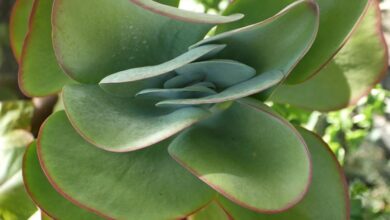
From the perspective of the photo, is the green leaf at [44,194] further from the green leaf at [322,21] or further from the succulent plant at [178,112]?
the green leaf at [322,21]

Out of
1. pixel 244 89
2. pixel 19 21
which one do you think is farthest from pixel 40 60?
pixel 244 89

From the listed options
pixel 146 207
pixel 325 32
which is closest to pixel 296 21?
pixel 325 32

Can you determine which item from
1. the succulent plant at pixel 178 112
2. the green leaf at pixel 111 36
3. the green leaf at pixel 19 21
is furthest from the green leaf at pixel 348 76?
the green leaf at pixel 19 21

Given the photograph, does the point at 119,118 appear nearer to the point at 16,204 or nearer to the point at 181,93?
the point at 181,93

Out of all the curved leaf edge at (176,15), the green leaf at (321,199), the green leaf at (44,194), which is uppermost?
the curved leaf edge at (176,15)

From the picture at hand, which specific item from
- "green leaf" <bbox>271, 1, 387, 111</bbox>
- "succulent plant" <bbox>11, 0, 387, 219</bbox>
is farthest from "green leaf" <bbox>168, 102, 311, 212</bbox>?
"green leaf" <bbox>271, 1, 387, 111</bbox>

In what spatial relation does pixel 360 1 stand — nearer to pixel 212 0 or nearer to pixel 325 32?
pixel 325 32
